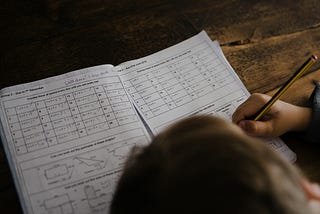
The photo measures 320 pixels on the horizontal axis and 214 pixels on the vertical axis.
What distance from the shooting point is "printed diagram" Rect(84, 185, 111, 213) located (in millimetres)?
632

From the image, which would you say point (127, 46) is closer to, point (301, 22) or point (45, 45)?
point (45, 45)

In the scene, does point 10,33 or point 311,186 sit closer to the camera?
point 311,186

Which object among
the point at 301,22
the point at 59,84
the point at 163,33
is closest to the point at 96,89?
the point at 59,84

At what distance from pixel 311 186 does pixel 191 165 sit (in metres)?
0.21

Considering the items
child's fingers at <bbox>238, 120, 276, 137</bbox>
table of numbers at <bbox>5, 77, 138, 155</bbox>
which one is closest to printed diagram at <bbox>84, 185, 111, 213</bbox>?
table of numbers at <bbox>5, 77, 138, 155</bbox>

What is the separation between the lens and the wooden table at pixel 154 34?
32.9 inches

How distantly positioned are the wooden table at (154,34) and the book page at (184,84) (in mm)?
29

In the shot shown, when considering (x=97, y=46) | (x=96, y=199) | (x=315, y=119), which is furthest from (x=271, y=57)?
(x=96, y=199)

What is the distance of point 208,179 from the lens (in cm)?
44

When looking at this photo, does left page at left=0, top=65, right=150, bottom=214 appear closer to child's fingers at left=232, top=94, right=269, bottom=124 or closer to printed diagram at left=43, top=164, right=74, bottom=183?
printed diagram at left=43, top=164, right=74, bottom=183

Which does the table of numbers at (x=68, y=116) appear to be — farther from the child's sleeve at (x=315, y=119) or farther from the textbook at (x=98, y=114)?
the child's sleeve at (x=315, y=119)

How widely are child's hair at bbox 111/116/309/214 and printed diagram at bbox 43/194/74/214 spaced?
145mm

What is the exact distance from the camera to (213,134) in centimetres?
49

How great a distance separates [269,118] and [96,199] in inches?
12.7
